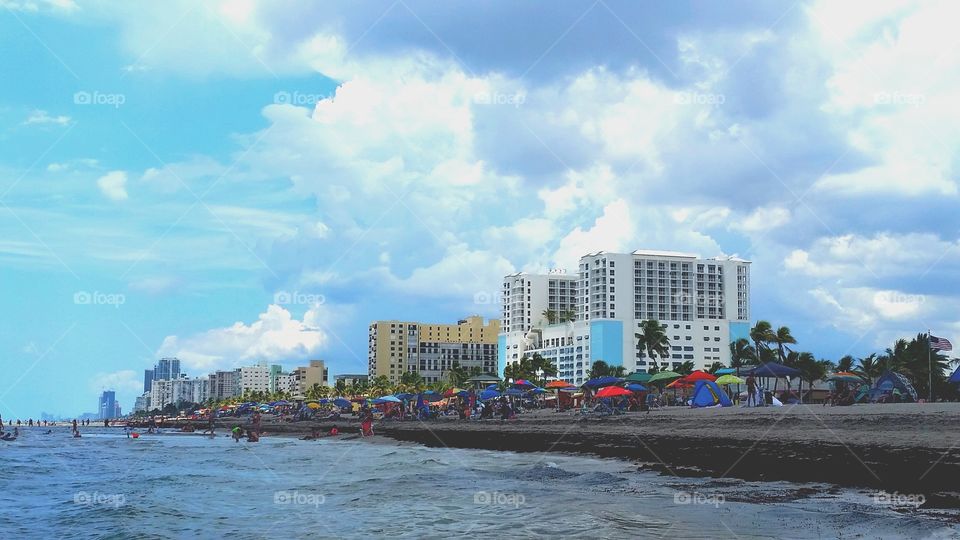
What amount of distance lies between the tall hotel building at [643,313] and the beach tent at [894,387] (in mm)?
114050

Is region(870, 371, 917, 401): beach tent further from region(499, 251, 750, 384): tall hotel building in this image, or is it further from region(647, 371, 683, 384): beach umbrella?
region(499, 251, 750, 384): tall hotel building

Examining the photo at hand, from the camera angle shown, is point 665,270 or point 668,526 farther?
point 665,270

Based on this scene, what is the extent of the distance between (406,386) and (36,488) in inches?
4121


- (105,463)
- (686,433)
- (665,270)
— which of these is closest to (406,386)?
(665,270)

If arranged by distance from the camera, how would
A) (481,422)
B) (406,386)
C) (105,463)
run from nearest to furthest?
1. (105,463)
2. (481,422)
3. (406,386)

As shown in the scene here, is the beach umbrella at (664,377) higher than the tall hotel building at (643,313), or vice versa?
the tall hotel building at (643,313)

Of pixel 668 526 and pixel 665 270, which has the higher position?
pixel 665 270

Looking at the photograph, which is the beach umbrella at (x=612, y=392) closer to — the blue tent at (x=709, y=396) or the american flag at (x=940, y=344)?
the blue tent at (x=709, y=396)

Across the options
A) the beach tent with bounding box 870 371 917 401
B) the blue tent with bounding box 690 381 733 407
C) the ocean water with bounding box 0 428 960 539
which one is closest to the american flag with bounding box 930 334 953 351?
the beach tent with bounding box 870 371 917 401

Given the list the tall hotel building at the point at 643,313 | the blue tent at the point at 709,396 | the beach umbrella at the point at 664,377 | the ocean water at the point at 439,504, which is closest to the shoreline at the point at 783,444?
the ocean water at the point at 439,504

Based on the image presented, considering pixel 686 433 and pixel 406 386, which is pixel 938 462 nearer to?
pixel 686 433

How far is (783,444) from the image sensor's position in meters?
23.8

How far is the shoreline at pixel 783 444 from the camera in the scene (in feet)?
54.9

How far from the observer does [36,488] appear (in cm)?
2900
